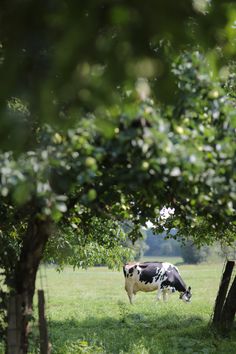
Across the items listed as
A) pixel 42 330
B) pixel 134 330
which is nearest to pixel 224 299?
pixel 134 330

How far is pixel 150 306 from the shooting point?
72.5ft

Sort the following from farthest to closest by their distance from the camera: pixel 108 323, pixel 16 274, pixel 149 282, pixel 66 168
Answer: pixel 149 282 < pixel 108 323 < pixel 16 274 < pixel 66 168

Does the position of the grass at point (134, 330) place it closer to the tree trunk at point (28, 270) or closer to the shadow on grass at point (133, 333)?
the shadow on grass at point (133, 333)

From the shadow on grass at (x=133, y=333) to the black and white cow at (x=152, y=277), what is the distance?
6865mm

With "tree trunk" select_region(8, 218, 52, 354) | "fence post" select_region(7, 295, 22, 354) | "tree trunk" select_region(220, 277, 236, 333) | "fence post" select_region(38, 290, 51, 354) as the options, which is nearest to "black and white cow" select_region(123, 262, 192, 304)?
"tree trunk" select_region(220, 277, 236, 333)

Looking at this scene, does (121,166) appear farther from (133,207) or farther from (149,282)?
(149,282)

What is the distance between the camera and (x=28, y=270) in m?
7.79

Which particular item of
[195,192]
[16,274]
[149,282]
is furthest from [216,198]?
[149,282]

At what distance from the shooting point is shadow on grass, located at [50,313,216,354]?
12.7 meters

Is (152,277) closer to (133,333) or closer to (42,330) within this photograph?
(133,333)

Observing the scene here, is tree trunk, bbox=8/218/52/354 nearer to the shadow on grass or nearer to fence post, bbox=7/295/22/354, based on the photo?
fence post, bbox=7/295/22/354

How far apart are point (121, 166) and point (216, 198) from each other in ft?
3.72

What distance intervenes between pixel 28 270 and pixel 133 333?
8.06 metres

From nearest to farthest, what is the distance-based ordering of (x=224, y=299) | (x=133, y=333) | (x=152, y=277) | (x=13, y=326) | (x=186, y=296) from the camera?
(x=13, y=326) → (x=133, y=333) → (x=224, y=299) → (x=186, y=296) → (x=152, y=277)
